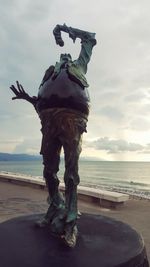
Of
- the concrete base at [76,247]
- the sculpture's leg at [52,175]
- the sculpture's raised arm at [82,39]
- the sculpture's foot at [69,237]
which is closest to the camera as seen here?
the concrete base at [76,247]

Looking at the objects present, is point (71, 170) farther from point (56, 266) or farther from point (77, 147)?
point (56, 266)

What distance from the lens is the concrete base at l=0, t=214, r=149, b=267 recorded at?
12.6 ft

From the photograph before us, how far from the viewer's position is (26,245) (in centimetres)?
428

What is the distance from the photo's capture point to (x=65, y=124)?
4375 mm

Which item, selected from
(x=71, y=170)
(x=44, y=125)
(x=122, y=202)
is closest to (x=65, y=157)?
(x=71, y=170)

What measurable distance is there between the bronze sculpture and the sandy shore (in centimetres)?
339

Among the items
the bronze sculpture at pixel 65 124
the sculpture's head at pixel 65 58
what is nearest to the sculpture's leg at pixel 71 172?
the bronze sculpture at pixel 65 124

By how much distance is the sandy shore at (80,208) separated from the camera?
364 inches

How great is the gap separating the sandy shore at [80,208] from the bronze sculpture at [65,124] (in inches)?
134

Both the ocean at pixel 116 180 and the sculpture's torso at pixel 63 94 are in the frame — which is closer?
the sculpture's torso at pixel 63 94

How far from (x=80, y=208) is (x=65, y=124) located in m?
6.99

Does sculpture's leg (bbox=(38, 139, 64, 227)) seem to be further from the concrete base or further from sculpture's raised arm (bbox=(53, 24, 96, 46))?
sculpture's raised arm (bbox=(53, 24, 96, 46))

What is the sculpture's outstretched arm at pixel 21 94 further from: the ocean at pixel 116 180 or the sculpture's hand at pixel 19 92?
the ocean at pixel 116 180

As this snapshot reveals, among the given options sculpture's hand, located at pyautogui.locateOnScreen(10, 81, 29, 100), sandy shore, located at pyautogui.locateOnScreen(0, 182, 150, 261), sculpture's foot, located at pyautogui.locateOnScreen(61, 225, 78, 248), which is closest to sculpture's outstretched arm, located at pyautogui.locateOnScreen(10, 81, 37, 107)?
sculpture's hand, located at pyautogui.locateOnScreen(10, 81, 29, 100)
